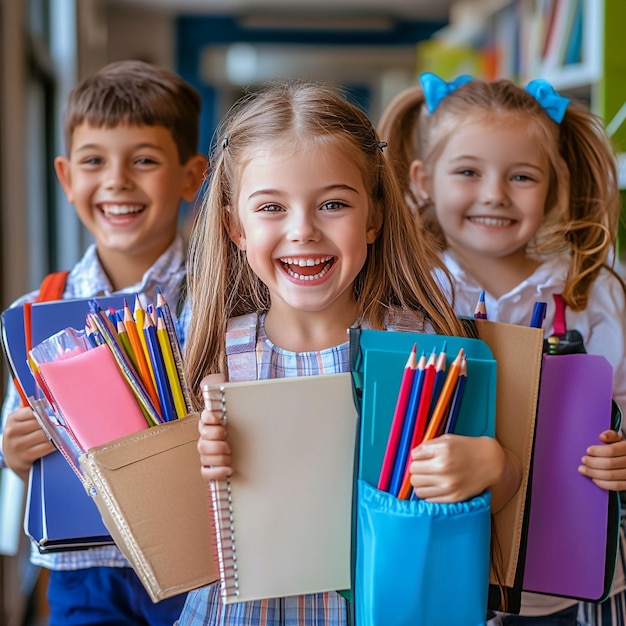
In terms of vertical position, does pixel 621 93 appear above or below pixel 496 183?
above

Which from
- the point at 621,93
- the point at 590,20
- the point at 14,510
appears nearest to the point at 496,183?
the point at 621,93

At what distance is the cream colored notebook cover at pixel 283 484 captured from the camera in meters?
0.83

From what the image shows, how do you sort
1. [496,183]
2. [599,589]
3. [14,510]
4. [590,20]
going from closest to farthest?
[599,589], [496,183], [14,510], [590,20]

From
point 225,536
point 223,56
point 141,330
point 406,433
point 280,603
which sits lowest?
point 280,603

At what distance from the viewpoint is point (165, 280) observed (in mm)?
1320

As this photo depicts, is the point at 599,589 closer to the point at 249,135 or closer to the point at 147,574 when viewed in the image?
the point at 147,574

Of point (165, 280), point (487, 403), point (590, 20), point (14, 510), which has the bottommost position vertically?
point (14, 510)

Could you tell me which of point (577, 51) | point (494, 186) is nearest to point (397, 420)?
point (494, 186)

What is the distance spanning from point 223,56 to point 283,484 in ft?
19.6

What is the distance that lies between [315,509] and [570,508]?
320mm

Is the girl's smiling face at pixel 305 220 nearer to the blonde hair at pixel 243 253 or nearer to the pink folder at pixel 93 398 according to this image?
the blonde hair at pixel 243 253

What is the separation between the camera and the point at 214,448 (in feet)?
2.68

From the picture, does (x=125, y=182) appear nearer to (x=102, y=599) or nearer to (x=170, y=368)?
(x=170, y=368)

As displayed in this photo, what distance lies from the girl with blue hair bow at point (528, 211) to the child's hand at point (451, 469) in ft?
1.45
